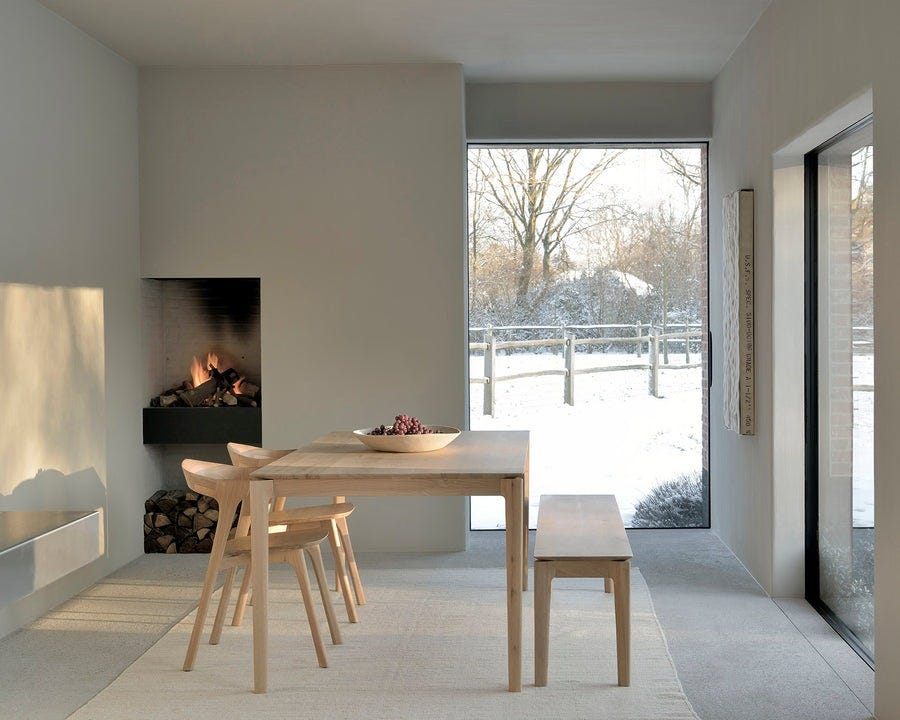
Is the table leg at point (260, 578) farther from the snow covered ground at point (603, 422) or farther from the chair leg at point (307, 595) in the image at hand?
the snow covered ground at point (603, 422)

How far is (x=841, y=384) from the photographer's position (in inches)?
167

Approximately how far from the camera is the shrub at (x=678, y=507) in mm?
6379

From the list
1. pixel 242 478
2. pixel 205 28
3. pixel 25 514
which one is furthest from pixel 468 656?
pixel 205 28

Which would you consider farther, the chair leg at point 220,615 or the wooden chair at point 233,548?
the chair leg at point 220,615

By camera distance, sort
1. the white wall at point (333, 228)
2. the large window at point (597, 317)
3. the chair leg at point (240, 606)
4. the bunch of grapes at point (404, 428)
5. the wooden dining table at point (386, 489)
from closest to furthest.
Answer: the wooden dining table at point (386, 489)
the bunch of grapes at point (404, 428)
the chair leg at point (240, 606)
the white wall at point (333, 228)
the large window at point (597, 317)

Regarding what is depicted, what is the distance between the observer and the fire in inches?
245

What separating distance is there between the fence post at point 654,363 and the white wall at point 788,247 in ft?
1.21

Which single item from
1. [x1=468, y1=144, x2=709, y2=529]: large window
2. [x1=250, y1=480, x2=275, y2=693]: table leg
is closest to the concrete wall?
[x1=468, y1=144, x2=709, y2=529]: large window

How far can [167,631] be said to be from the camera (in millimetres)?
4324

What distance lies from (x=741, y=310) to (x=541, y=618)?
2.29m

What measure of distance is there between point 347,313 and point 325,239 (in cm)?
45

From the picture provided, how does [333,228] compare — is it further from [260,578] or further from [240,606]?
[260,578]

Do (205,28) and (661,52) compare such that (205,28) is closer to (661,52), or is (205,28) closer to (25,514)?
(661,52)

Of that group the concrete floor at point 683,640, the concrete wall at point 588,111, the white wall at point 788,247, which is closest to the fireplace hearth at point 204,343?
the concrete floor at point 683,640
